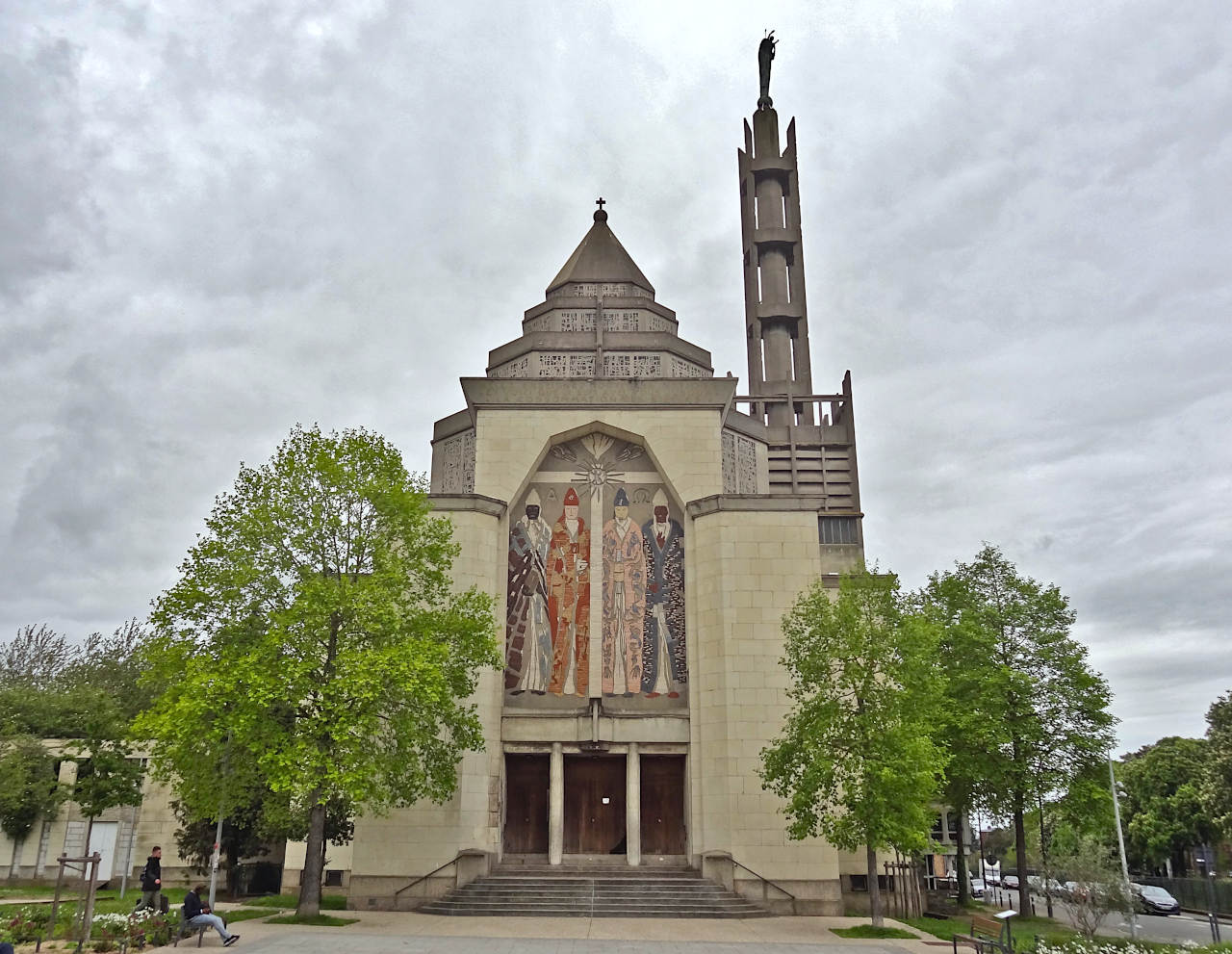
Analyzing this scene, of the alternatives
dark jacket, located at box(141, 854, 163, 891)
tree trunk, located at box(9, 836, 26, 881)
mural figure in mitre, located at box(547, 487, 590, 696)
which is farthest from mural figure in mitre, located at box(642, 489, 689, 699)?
tree trunk, located at box(9, 836, 26, 881)

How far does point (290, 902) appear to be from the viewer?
27281 mm

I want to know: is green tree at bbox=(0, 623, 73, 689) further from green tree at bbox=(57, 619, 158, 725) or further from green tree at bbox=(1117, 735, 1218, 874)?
green tree at bbox=(1117, 735, 1218, 874)

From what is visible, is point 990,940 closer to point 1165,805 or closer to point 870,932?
point 870,932

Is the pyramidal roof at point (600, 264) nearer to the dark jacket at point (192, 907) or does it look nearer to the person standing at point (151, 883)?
the person standing at point (151, 883)

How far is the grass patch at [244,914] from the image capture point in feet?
72.7

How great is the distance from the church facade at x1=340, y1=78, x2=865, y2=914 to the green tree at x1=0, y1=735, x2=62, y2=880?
1470cm

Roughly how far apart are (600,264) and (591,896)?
2392cm

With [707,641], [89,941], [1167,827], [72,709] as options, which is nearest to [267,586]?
[89,941]

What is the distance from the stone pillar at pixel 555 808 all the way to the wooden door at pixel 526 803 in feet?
1.02

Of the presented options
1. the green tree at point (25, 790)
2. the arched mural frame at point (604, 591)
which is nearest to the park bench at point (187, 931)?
the arched mural frame at point (604, 591)

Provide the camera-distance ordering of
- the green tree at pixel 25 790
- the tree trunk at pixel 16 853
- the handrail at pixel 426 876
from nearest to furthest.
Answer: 1. the handrail at pixel 426 876
2. the green tree at pixel 25 790
3. the tree trunk at pixel 16 853

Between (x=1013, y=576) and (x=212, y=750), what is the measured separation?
25590 millimetres

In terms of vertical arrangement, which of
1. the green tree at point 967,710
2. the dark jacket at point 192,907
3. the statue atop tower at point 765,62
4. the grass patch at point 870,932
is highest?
the statue atop tower at point 765,62

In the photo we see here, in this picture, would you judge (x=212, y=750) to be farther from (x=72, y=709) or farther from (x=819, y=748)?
(x=72, y=709)
